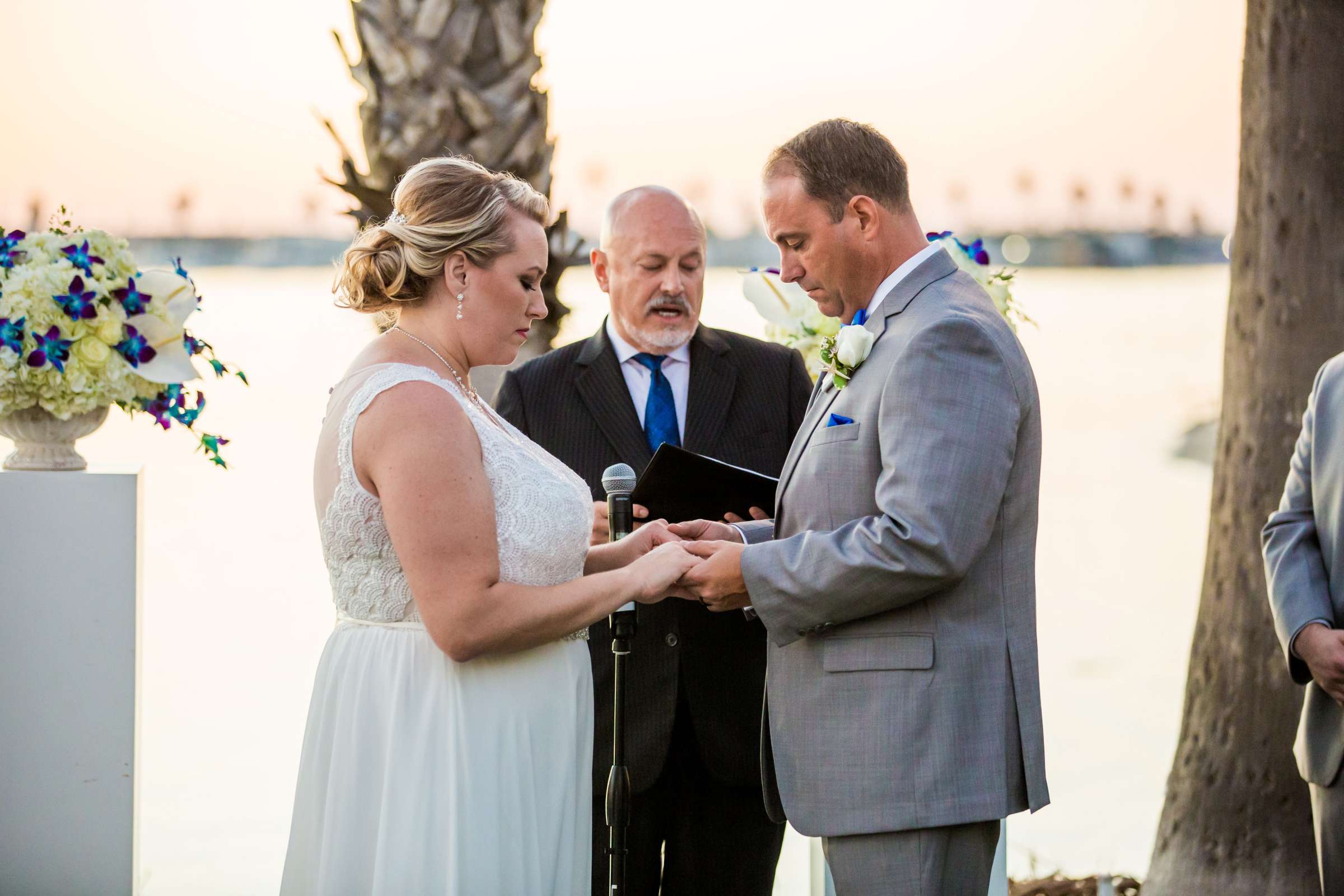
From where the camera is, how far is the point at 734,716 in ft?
10.7

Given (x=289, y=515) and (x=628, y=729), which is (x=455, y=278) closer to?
(x=628, y=729)

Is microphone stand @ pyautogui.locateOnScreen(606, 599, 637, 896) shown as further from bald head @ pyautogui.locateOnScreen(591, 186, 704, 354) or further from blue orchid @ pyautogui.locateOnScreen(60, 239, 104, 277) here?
blue orchid @ pyautogui.locateOnScreen(60, 239, 104, 277)

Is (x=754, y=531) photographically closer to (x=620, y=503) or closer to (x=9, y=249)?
(x=620, y=503)

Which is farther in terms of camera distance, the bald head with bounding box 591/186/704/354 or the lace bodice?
the bald head with bounding box 591/186/704/354

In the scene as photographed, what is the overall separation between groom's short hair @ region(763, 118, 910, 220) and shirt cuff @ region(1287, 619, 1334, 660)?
136 cm

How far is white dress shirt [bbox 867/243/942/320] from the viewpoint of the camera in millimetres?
2559

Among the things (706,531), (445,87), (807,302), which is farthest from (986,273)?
(445,87)

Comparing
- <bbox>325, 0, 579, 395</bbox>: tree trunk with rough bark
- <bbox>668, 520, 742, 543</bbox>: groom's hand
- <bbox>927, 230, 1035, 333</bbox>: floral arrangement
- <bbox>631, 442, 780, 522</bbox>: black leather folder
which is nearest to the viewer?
<bbox>631, 442, 780, 522</bbox>: black leather folder

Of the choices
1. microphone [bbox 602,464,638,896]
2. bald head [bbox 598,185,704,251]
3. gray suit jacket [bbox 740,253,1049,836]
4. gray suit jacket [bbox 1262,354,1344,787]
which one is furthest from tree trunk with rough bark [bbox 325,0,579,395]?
gray suit jacket [bbox 1262,354,1344,787]

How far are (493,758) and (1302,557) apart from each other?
75.7 inches

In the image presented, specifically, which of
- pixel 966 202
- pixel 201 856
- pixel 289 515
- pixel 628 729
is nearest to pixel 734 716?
pixel 628 729

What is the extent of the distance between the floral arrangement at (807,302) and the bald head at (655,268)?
0.17 m

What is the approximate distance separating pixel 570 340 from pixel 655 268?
731mm

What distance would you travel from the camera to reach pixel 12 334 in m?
3.21
